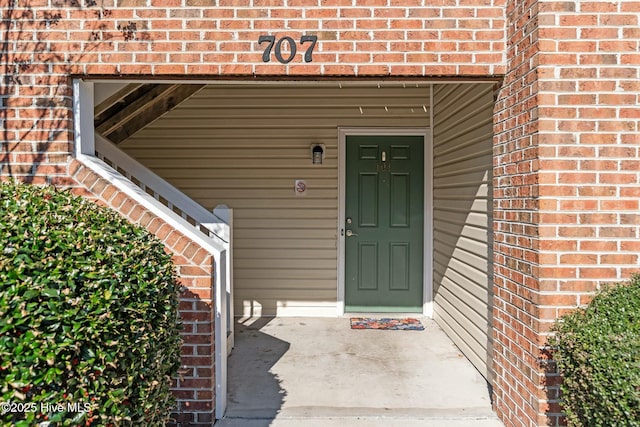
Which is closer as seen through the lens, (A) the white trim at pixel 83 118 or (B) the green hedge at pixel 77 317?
(B) the green hedge at pixel 77 317

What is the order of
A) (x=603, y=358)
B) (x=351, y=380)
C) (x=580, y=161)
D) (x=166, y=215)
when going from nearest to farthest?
(x=603, y=358) < (x=580, y=161) < (x=166, y=215) < (x=351, y=380)

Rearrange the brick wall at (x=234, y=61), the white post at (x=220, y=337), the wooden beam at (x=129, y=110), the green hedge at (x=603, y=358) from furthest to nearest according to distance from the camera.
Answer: the wooden beam at (x=129, y=110)
the white post at (x=220, y=337)
the brick wall at (x=234, y=61)
the green hedge at (x=603, y=358)

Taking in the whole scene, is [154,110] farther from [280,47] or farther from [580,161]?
[580,161]

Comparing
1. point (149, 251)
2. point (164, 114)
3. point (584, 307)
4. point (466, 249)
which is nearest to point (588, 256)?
point (584, 307)

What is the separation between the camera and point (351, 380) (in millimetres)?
3768

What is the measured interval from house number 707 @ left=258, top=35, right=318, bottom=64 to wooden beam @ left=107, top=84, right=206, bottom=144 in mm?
2369

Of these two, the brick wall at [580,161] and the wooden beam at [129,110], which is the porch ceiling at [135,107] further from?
the brick wall at [580,161]

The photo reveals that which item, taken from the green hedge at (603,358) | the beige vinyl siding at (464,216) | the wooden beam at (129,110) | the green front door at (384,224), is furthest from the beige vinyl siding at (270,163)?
the green hedge at (603,358)

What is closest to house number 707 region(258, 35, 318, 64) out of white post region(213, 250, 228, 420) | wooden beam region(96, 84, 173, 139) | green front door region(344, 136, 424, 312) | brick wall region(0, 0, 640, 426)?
brick wall region(0, 0, 640, 426)

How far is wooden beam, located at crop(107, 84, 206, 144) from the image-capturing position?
5211 mm

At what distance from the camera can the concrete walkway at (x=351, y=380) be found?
124 inches

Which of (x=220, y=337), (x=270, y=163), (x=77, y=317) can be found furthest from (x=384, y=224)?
(x=77, y=317)

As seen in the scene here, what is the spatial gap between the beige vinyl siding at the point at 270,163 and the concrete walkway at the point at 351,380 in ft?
2.63

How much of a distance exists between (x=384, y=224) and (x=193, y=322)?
3.20m
